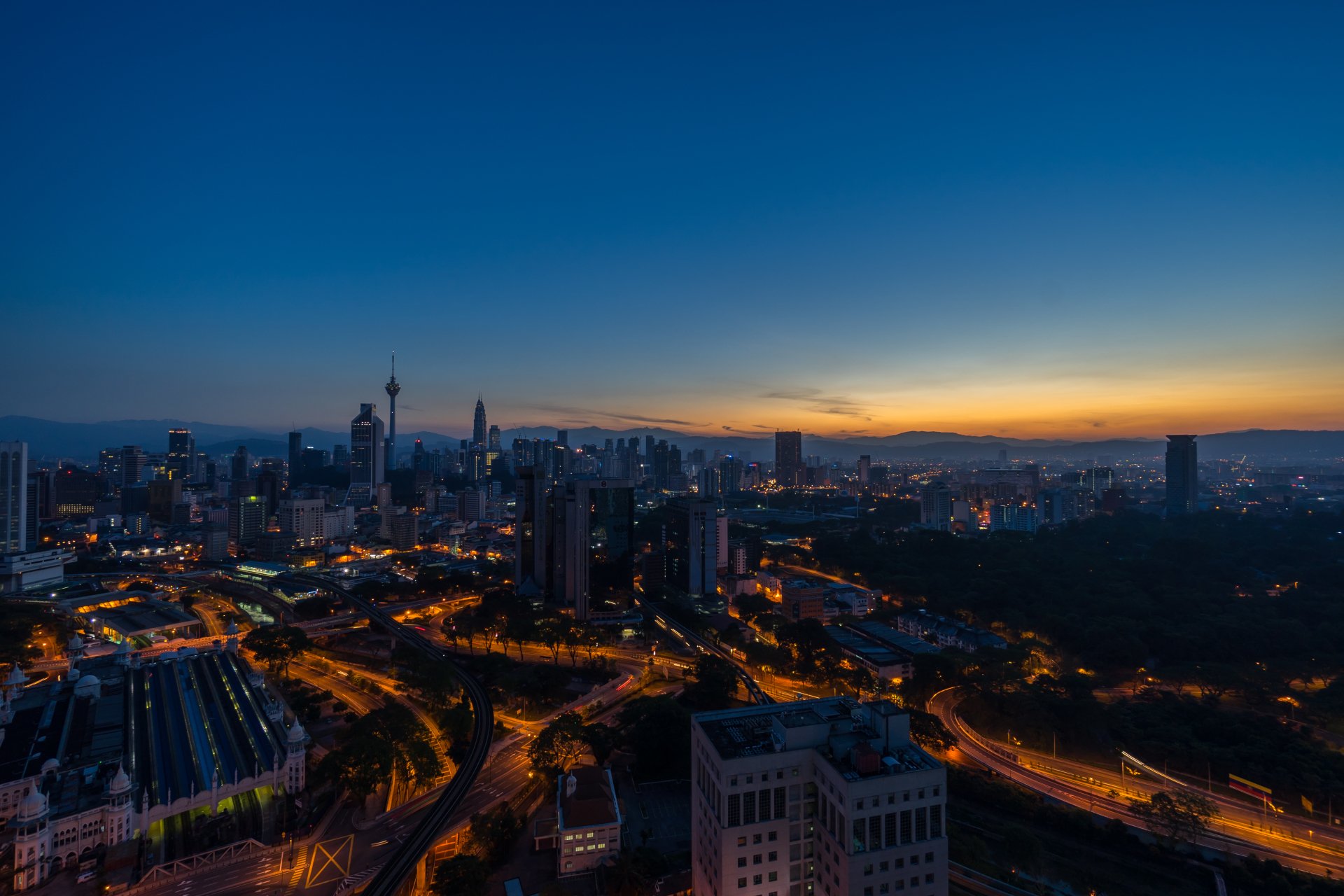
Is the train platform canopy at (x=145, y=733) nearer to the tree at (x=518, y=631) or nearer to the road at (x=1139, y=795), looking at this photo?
the tree at (x=518, y=631)

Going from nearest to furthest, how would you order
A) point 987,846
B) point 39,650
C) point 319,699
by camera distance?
point 987,846
point 319,699
point 39,650

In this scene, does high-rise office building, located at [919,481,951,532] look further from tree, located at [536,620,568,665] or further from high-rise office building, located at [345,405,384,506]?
high-rise office building, located at [345,405,384,506]

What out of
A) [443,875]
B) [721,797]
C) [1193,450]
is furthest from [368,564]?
[1193,450]

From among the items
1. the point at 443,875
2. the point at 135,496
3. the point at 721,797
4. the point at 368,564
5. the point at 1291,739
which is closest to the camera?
the point at 721,797

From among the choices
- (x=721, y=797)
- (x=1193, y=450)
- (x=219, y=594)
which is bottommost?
(x=219, y=594)

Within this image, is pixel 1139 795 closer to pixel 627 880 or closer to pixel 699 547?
pixel 627 880

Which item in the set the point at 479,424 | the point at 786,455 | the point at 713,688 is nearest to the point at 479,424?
the point at 479,424

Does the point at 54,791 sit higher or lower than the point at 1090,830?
higher

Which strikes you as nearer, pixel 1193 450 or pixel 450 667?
pixel 450 667

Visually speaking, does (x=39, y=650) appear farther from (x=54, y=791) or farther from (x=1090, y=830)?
(x=1090, y=830)
